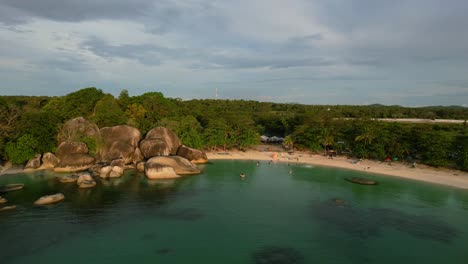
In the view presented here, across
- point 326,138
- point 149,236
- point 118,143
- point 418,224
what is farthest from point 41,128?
point 418,224

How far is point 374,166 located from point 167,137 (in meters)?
25.1

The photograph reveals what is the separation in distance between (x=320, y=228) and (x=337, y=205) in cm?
520

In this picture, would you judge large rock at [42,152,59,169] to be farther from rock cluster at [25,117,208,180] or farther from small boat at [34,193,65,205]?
small boat at [34,193,65,205]

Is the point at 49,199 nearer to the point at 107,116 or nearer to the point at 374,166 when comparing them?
the point at 107,116

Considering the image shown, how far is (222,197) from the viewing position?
984 inches

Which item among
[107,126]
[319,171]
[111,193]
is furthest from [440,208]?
[107,126]

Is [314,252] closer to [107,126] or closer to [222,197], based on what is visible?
[222,197]

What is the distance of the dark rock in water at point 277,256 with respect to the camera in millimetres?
14875

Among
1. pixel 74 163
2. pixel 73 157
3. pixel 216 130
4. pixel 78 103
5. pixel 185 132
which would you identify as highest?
pixel 78 103

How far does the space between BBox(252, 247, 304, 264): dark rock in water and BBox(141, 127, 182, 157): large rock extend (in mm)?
23061

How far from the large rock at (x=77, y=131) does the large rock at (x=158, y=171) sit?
8581 mm

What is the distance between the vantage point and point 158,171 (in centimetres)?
3017

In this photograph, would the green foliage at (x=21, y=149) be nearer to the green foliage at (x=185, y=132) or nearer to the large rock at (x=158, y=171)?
the large rock at (x=158, y=171)

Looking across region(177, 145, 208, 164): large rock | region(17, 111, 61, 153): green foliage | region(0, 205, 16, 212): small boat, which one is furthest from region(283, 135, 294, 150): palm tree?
region(0, 205, 16, 212): small boat
